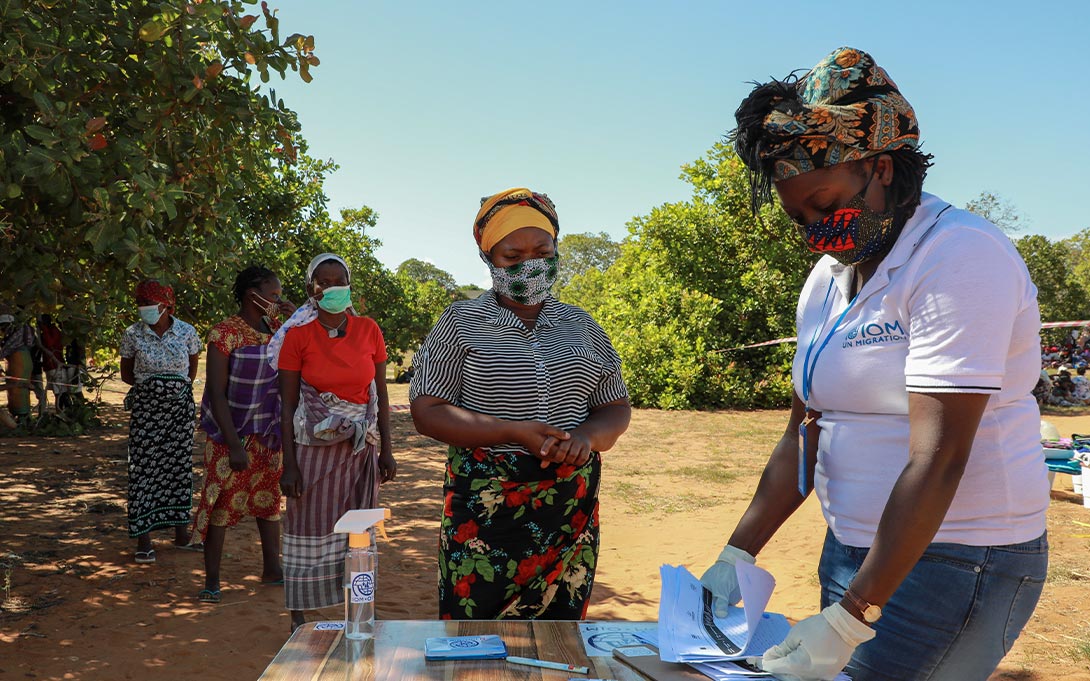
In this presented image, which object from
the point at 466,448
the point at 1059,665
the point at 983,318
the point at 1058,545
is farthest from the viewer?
the point at 1058,545

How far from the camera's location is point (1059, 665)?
386 centimetres

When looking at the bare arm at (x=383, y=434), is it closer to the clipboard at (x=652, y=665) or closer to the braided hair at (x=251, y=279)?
the braided hair at (x=251, y=279)

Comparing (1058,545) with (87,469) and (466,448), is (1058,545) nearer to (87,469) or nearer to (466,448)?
(466,448)

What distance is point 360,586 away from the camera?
1.85 metres

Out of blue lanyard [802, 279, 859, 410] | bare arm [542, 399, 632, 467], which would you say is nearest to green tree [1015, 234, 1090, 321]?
bare arm [542, 399, 632, 467]

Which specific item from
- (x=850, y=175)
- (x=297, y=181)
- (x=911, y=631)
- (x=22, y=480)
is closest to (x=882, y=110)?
(x=850, y=175)

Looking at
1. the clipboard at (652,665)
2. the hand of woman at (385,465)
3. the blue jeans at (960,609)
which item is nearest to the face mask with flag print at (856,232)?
the blue jeans at (960,609)

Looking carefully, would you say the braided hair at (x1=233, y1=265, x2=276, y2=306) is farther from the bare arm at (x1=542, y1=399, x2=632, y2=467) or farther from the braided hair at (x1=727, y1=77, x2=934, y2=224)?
the braided hair at (x1=727, y1=77, x2=934, y2=224)

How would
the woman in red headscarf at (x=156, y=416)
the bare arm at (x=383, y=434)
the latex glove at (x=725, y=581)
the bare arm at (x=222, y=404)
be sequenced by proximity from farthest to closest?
1. the woman in red headscarf at (x=156, y=416)
2. the bare arm at (x=222, y=404)
3. the bare arm at (x=383, y=434)
4. the latex glove at (x=725, y=581)

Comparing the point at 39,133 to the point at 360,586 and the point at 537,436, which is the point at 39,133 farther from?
the point at 360,586

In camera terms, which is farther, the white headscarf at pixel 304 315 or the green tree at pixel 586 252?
the green tree at pixel 586 252

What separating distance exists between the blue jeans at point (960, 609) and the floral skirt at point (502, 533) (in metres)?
1.17

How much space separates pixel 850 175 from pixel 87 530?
647cm

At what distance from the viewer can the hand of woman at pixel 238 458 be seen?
460cm
